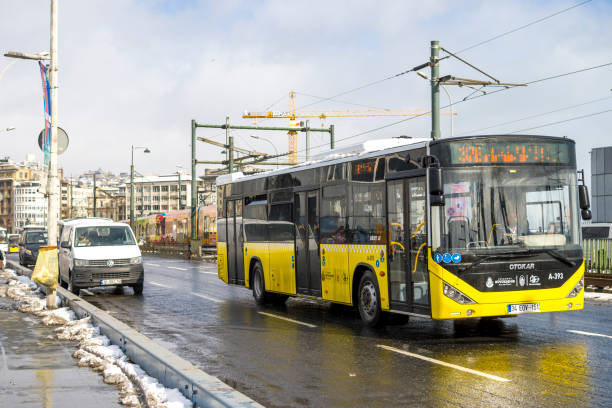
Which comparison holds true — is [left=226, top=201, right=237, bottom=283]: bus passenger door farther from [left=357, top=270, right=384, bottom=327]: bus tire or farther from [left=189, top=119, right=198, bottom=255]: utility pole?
[left=189, top=119, right=198, bottom=255]: utility pole

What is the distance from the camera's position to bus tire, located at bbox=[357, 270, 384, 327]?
12.4 m

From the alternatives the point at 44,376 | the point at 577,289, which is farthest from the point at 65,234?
the point at 577,289

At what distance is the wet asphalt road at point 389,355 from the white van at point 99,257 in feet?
12.6

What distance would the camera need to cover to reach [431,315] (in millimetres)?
10703

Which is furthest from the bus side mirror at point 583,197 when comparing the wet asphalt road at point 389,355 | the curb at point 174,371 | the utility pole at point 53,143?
the utility pole at point 53,143

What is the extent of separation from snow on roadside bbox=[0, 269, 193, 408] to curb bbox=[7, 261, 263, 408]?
81 millimetres

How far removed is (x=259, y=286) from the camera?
17641 millimetres

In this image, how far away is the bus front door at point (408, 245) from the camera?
11.0 metres

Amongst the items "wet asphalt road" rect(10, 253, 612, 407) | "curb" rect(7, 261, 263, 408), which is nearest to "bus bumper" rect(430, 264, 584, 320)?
"wet asphalt road" rect(10, 253, 612, 407)

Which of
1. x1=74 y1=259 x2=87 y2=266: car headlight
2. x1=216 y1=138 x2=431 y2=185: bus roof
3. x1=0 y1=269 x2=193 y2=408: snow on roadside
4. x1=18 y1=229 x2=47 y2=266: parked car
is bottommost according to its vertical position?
x1=0 y1=269 x2=193 y2=408: snow on roadside

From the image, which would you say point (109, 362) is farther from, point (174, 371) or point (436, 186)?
point (436, 186)

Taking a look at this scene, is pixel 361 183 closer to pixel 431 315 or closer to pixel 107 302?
pixel 431 315

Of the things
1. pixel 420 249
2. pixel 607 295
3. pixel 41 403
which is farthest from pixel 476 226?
pixel 607 295

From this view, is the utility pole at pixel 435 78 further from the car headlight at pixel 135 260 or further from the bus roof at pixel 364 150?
the car headlight at pixel 135 260
